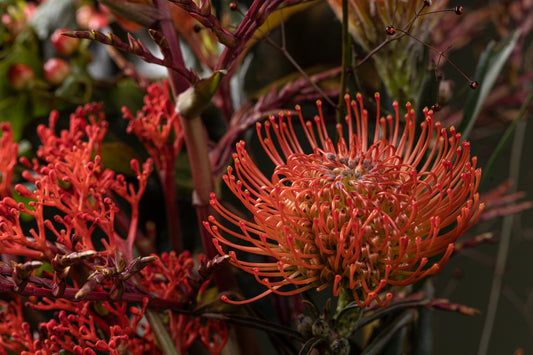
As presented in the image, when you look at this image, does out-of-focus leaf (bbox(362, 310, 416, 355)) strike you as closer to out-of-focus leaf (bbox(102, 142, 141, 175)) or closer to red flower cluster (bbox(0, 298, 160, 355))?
red flower cluster (bbox(0, 298, 160, 355))

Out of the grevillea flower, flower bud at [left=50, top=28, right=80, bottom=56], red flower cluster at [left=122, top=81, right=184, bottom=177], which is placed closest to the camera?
the grevillea flower

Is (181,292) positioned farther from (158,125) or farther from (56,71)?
(56,71)

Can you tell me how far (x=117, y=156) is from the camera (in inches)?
15.9

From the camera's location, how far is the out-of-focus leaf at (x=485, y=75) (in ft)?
1.07

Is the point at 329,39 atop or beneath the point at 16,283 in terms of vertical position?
atop

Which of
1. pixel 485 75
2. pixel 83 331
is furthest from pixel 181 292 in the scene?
pixel 485 75

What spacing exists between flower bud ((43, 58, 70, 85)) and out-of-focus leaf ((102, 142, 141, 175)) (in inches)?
5.0

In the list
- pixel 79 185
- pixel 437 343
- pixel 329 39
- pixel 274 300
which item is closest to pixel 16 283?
pixel 79 185

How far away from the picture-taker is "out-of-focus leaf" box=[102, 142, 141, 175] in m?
0.40

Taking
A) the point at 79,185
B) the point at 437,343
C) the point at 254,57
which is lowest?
the point at 437,343

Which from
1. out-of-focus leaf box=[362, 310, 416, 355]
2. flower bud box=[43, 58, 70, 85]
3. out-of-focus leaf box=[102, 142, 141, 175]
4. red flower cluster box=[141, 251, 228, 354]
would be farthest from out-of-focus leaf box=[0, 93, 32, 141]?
out-of-focus leaf box=[362, 310, 416, 355]

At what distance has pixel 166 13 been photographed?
280 mm

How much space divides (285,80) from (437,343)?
0.38 metres

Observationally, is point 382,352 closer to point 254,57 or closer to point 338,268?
point 338,268
